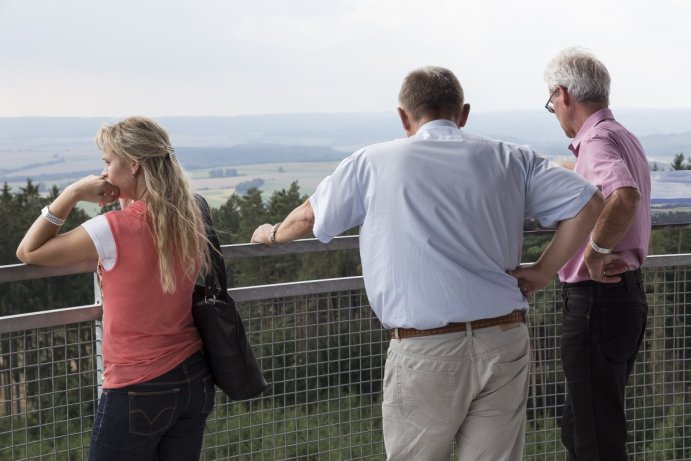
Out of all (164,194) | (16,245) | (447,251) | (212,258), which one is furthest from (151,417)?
(16,245)

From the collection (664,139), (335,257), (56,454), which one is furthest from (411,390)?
(664,139)

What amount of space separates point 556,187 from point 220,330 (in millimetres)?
912

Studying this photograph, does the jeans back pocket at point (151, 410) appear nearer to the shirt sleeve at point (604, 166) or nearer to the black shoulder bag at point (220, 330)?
the black shoulder bag at point (220, 330)

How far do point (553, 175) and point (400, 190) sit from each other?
1.32 feet

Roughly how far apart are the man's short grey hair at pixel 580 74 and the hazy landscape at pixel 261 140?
18.4m

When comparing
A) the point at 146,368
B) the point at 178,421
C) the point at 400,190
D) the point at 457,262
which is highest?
the point at 400,190

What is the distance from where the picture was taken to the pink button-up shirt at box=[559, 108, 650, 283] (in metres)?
2.68

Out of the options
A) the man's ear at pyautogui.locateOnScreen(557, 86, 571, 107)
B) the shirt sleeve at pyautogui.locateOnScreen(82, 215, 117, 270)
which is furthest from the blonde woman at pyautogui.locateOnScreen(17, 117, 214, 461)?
the man's ear at pyautogui.locateOnScreen(557, 86, 571, 107)

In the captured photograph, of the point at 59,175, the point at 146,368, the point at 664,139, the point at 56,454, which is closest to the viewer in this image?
the point at 146,368

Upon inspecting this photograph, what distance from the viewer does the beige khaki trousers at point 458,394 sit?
2.31m

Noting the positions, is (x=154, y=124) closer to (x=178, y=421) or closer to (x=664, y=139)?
(x=178, y=421)

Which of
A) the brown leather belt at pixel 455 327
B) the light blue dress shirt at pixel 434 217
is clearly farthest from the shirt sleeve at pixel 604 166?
the brown leather belt at pixel 455 327

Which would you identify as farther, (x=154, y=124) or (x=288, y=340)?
(x=288, y=340)

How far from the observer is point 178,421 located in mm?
2340
